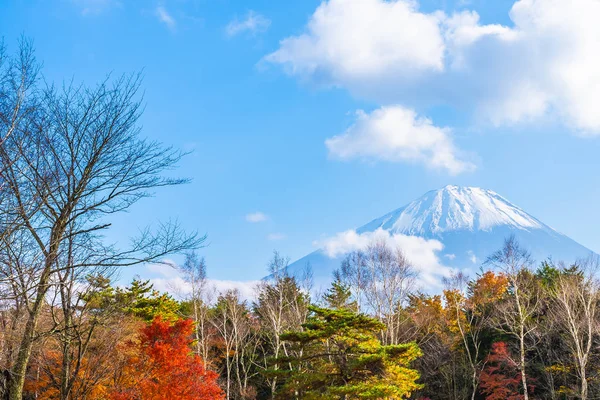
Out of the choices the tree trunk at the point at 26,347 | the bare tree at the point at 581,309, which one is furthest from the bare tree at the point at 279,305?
the tree trunk at the point at 26,347

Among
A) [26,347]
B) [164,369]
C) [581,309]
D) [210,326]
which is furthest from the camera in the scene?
[210,326]

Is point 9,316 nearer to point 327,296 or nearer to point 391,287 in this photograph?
point 391,287

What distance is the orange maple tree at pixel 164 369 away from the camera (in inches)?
519

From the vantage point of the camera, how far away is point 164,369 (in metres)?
14.4

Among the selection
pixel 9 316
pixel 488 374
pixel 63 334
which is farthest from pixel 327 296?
pixel 63 334

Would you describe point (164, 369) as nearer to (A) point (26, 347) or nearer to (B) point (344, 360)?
(B) point (344, 360)

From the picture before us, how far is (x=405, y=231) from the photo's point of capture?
198625mm

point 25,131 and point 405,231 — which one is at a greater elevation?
point 405,231

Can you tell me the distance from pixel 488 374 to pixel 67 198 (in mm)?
20642

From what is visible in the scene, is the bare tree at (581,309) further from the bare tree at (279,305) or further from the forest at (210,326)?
the bare tree at (279,305)

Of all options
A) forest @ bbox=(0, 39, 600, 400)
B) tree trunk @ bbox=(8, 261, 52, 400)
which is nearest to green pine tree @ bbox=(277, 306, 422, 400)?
forest @ bbox=(0, 39, 600, 400)

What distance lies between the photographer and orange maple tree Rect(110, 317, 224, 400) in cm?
1317

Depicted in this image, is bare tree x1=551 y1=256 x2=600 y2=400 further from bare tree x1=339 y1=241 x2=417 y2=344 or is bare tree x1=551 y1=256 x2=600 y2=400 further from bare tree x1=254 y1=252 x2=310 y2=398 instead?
bare tree x1=254 y1=252 x2=310 y2=398

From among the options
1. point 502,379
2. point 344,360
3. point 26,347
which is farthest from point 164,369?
point 502,379
